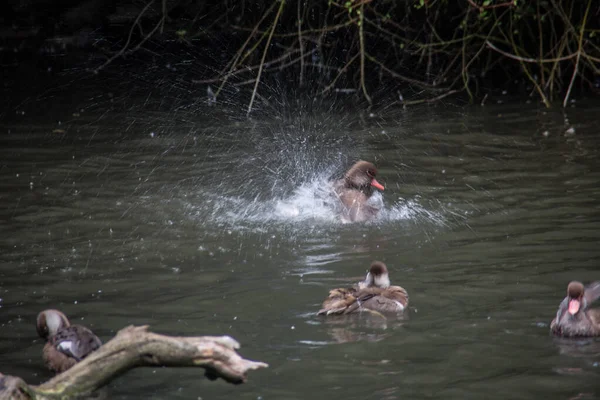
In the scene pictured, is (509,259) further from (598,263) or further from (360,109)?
(360,109)

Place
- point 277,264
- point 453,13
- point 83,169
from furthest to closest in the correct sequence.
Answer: point 453,13
point 83,169
point 277,264

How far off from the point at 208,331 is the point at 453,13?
37.2 feet

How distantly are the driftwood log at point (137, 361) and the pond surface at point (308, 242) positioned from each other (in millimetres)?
592

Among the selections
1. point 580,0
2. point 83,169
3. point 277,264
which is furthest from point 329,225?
point 580,0

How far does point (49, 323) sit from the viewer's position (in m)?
6.24

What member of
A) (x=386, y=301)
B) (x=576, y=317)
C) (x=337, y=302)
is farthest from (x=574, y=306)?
(x=337, y=302)

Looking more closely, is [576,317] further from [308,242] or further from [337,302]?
[308,242]

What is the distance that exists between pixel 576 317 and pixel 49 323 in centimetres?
357

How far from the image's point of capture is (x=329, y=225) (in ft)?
31.4

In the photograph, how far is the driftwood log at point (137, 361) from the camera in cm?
471

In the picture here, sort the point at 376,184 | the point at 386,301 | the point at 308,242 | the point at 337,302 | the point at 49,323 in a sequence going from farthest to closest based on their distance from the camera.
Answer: the point at 376,184, the point at 308,242, the point at 386,301, the point at 337,302, the point at 49,323

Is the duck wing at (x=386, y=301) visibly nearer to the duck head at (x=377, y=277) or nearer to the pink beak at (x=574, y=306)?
the duck head at (x=377, y=277)

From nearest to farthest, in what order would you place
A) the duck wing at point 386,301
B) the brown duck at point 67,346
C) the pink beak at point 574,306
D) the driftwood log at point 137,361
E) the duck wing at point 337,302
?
1. the driftwood log at point 137,361
2. the brown duck at point 67,346
3. the pink beak at point 574,306
4. the duck wing at point 337,302
5. the duck wing at point 386,301

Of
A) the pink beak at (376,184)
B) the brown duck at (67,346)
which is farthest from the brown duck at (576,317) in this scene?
the pink beak at (376,184)
